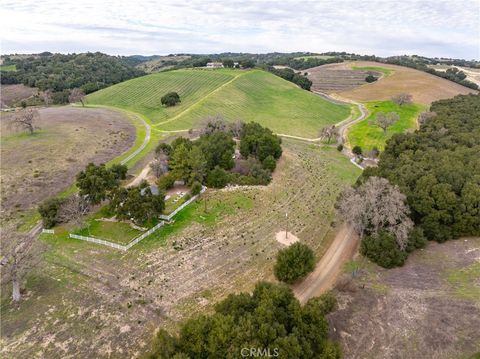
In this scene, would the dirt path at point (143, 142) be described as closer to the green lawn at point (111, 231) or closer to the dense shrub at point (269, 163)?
the green lawn at point (111, 231)

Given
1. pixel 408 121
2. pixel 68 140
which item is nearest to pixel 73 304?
pixel 68 140

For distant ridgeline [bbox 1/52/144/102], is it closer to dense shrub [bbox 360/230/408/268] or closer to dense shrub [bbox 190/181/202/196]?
dense shrub [bbox 190/181/202/196]

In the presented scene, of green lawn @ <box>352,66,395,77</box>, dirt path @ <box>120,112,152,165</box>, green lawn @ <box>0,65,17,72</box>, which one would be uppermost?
green lawn @ <box>352,66,395,77</box>

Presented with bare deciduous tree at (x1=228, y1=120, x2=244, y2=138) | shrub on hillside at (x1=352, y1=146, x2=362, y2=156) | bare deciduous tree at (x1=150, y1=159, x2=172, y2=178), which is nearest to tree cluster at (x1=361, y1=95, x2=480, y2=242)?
shrub on hillside at (x1=352, y1=146, x2=362, y2=156)

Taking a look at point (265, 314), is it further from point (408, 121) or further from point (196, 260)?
point (408, 121)

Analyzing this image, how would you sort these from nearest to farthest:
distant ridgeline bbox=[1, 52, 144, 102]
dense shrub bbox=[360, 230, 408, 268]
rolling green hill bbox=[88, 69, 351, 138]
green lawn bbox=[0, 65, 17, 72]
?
dense shrub bbox=[360, 230, 408, 268], rolling green hill bbox=[88, 69, 351, 138], distant ridgeline bbox=[1, 52, 144, 102], green lawn bbox=[0, 65, 17, 72]

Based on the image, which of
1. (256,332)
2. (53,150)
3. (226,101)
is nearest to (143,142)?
(53,150)

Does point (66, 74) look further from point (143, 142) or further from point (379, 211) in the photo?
point (379, 211)
